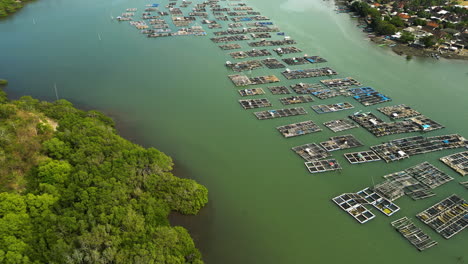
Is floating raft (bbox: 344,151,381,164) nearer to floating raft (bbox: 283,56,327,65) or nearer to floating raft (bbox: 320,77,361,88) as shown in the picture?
floating raft (bbox: 320,77,361,88)

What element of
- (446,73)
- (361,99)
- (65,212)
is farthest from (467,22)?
(65,212)

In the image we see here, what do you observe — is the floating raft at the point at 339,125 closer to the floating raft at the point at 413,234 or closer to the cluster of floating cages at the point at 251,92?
the cluster of floating cages at the point at 251,92

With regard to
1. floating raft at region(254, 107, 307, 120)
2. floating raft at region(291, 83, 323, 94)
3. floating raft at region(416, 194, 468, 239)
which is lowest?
floating raft at region(416, 194, 468, 239)

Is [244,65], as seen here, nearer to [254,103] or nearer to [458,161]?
[254,103]

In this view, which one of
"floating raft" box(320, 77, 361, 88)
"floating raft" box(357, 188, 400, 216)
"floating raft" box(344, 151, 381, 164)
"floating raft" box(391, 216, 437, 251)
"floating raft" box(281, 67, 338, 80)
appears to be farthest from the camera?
"floating raft" box(281, 67, 338, 80)

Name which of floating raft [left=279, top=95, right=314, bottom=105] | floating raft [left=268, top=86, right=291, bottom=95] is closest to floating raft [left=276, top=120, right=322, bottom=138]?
floating raft [left=279, top=95, right=314, bottom=105]

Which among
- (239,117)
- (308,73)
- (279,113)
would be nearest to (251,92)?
(239,117)
